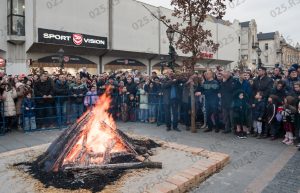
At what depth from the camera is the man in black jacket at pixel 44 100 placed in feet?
38.3

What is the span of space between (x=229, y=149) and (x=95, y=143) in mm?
3816

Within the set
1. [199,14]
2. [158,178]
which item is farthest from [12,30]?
[158,178]

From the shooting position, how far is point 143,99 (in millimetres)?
13328

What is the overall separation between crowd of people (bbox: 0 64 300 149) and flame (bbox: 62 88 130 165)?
181 inches

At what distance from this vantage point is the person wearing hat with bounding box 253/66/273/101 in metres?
9.96

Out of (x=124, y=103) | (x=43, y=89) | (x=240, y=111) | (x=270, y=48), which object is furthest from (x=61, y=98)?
(x=270, y=48)

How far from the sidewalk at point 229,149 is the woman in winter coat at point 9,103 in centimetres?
70

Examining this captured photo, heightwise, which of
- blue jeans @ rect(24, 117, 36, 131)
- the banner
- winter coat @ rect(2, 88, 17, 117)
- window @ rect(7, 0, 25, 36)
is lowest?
blue jeans @ rect(24, 117, 36, 131)

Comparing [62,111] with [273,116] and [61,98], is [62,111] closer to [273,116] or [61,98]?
[61,98]

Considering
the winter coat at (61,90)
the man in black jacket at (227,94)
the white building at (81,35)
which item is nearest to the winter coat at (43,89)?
the winter coat at (61,90)

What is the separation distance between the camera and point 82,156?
19.9 feet

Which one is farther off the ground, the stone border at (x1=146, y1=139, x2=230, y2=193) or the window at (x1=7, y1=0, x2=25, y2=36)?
the window at (x1=7, y1=0, x2=25, y2=36)

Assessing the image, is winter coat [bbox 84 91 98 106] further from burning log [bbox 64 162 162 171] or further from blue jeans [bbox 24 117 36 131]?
burning log [bbox 64 162 162 171]

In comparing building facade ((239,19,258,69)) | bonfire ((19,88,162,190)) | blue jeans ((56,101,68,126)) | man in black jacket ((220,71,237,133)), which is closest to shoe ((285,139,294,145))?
man in black jacket ((220,71,237,133))
